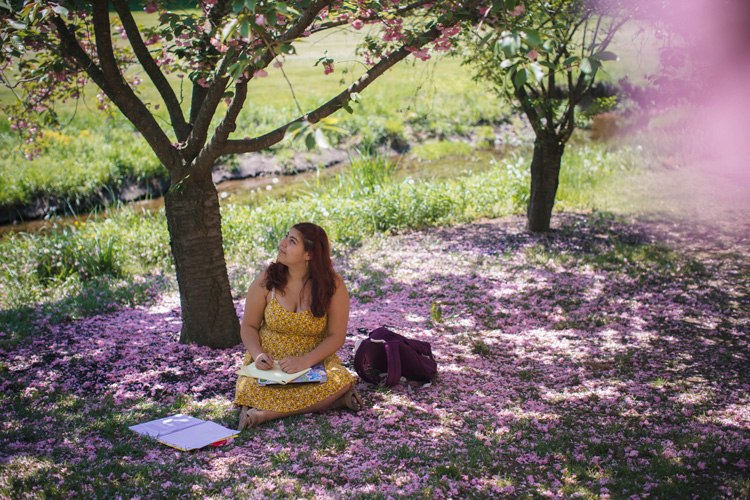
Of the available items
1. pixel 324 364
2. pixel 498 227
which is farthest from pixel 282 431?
pixel 498 227

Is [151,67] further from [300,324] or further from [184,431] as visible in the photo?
[184,431]

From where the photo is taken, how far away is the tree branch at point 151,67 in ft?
16.8

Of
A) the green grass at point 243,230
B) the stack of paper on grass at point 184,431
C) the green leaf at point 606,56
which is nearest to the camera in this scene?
the green leaf at point 606,56

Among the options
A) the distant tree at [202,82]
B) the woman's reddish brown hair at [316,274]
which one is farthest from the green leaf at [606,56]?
the woman's reddish brown hair at [316,274]

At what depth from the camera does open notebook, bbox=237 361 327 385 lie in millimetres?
4109

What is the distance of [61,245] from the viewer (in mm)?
8109

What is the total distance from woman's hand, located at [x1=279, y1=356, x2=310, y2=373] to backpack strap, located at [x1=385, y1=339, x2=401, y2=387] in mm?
714

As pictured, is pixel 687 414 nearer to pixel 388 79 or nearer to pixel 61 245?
pixel 61 245

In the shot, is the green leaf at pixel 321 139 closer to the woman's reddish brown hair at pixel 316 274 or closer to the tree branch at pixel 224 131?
the woman's reddish brown hair at pixel 316 274

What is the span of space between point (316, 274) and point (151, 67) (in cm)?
255

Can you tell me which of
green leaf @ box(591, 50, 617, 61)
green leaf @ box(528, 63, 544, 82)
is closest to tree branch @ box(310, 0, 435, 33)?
green leaf @ box(591, 50, 617, 61)

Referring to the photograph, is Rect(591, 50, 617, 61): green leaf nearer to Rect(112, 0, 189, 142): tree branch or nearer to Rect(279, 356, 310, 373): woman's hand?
Rect(279, 356, 310, 373): woman's hand

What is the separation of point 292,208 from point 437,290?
4.02 metres

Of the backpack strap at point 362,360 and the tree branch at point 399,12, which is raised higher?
the tree branch at point 399,12
